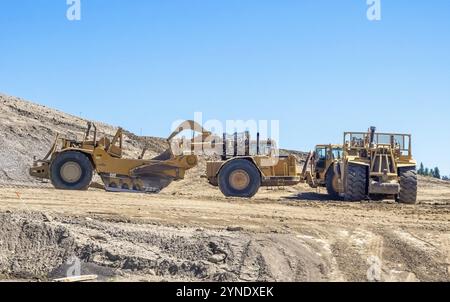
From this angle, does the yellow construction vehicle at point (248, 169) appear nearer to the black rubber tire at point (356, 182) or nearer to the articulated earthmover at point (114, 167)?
the articulated earthmover at point (114, 167)

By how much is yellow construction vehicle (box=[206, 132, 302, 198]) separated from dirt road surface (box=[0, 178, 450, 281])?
4.76 m

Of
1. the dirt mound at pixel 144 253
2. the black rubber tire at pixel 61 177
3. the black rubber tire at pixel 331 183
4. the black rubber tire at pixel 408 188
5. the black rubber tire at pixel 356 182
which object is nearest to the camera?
the dirt mound at pixel 144 253

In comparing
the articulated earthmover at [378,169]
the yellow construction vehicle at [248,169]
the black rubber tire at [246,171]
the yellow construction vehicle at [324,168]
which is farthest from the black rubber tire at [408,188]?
the black rubber tire at [246,171]

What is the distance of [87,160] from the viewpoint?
58.1 ft

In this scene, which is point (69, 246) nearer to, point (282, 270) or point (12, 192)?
point (282, 270)

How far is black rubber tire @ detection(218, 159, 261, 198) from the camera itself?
57.4 ft

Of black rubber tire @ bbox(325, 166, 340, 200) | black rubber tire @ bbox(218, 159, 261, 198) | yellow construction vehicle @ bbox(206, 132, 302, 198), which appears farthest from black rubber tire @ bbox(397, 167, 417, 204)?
black rubber tire @ bbox(218, 159, 261, 198)

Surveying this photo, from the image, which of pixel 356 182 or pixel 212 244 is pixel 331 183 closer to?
pixel 356 182

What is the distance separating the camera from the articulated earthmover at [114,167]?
17.6 meters

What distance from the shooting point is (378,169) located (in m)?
17.4

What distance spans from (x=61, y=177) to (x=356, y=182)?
8.55 m

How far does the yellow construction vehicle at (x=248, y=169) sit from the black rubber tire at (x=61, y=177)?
3.58 metres

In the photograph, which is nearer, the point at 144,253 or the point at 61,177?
the point at 144,253

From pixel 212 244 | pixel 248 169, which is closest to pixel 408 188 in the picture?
pixel 248 169
